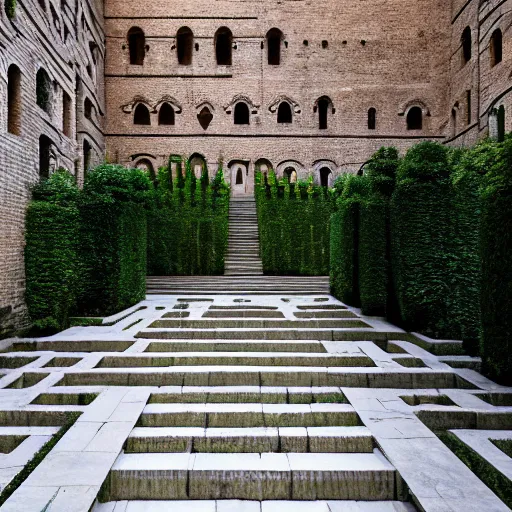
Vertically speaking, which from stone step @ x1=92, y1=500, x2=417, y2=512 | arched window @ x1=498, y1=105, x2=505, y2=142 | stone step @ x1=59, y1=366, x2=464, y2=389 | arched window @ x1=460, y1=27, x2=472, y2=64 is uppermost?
arched window @ x1=460, y1=27, x2=472, y2=64

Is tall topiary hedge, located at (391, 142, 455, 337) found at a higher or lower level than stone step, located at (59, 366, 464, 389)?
higher

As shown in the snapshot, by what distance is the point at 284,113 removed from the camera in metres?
25.1

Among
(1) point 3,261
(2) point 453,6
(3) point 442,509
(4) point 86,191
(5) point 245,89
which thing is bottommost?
(3) point 442,509

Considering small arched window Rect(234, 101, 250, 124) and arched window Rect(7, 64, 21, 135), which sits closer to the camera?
arched window Rect(7, 64, 21, 135)

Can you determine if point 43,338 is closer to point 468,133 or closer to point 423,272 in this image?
point 423,272

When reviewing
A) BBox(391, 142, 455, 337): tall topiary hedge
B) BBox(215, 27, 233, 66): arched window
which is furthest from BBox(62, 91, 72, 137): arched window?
BBox(215, 27, 233, 66): arched window

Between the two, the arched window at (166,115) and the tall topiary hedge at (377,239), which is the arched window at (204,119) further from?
the tall topiary hedge at (377,239)

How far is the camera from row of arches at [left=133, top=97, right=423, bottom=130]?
2419cm

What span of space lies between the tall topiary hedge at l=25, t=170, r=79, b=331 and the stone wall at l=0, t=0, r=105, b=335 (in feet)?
0.60

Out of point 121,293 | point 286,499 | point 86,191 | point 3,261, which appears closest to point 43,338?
point 3,261

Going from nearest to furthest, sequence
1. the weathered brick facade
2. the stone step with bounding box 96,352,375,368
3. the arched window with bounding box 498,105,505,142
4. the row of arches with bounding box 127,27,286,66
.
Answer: the stone step with bounding box 96,352,375,368 < the arched window with bounding box 498,105,505,142 < the weathered brick facade < the row of arches with bounding box 127,27,286,66

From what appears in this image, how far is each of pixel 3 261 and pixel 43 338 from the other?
1523 millimetres

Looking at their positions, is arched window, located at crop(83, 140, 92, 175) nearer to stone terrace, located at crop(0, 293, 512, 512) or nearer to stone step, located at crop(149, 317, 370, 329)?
stone step, located at crop(149, 317, 370, 329)

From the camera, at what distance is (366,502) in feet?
9.93
